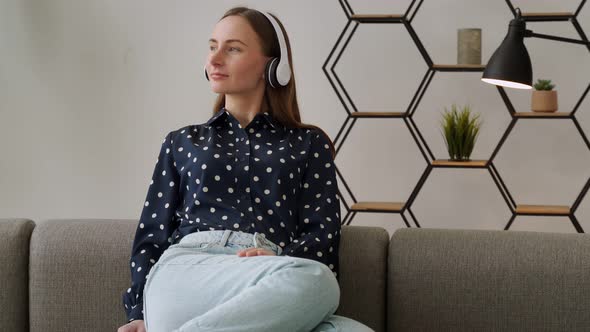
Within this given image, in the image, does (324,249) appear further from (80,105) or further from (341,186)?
(80,105)

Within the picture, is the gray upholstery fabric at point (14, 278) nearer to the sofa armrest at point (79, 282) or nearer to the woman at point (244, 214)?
the sofa armrest at point (79, 282)

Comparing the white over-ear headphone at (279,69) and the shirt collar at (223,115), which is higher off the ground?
the white over-ear headphone at (279,69)

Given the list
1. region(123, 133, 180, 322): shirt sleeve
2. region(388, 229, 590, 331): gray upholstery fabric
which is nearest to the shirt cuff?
region(123, 133, 180, 322): shirt sleeve

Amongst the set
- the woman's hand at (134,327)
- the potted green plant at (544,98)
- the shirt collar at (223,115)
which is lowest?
the woman's hand at (134,327)

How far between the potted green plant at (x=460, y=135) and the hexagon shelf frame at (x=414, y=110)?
0.04 m

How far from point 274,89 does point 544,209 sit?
1.40 m

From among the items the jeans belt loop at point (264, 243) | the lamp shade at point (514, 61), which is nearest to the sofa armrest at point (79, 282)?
the jeans belt loop at point (264, 243)

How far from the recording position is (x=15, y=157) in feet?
11.9

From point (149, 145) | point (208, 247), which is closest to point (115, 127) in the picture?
point (149, 145)

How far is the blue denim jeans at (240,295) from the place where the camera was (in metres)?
1.50

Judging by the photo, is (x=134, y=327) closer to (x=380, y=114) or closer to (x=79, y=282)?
(x=79, y=282)

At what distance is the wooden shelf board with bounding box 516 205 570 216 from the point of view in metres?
3.05

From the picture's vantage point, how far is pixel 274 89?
2.15 metres

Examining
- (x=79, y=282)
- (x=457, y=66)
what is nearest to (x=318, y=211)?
(x=79, y=282)
